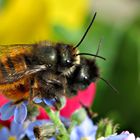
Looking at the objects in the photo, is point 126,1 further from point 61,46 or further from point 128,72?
point 61,46

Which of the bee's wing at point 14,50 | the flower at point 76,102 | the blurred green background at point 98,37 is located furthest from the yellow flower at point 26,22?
the bee's wing at point 14,50

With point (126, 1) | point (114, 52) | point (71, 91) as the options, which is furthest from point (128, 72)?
point (126, 1)

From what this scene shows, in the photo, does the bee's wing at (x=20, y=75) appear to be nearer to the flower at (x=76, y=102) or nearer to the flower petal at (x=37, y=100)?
the flower petal at (x=37, y=100)

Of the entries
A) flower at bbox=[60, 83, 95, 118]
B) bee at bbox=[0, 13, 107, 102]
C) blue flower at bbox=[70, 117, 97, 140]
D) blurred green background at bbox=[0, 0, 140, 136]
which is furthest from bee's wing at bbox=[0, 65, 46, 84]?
blurred green background at bbox=[0, 0, 140, 136]

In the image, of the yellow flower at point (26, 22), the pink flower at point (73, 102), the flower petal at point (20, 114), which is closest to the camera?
the flower petal at point (20, 114)

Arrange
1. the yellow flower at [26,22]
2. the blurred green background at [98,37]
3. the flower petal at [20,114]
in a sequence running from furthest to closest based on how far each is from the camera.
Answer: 1. the yellow flower at [26,22]
2. the blurred green background at [98,37]
3. the flower petal at [20,114]

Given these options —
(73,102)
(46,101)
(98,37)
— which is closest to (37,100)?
(46,101)
